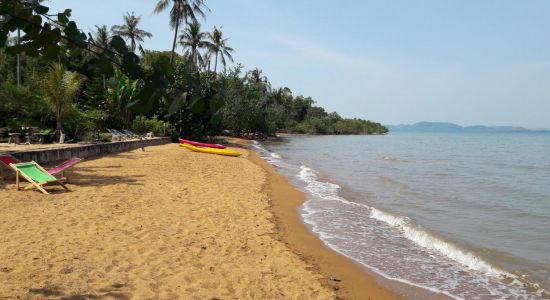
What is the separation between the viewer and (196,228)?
22.4 feet

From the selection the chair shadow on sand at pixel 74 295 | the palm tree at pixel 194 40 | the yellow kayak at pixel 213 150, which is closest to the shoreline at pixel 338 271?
the chair shadow on sand at pixel 74 295

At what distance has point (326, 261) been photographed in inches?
237

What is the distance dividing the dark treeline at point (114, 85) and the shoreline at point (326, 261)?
2295 millimetres

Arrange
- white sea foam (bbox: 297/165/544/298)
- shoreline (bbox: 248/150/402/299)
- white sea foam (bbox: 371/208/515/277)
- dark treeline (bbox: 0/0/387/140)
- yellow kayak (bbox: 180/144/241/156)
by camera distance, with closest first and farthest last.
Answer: dark treeline (bbox: 0/0/387/140) → shoreline (bbox: 248/150/402/299) → white sea foam (bbox: 297/165/544/298) → white sea foam (bbox: 371/208/515/277) → yellow kayak (bbox: 180/144/241/156)

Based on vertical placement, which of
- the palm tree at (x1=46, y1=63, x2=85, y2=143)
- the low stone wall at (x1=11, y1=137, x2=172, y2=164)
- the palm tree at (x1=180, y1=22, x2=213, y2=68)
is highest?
the palm tree at (x1=180, y1=22, x2=213, y2=68)

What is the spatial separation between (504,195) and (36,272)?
44.3 ft

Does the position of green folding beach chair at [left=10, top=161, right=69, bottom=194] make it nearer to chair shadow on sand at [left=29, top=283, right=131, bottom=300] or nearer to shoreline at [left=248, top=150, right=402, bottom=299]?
shoreline at [left=248, top=150, right=402, bottom=299]

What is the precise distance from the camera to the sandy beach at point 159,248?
14.2 feet

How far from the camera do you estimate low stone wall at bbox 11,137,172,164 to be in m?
11.0

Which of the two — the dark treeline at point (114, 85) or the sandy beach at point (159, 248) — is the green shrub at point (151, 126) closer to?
the dark treeline at point (114, 85)

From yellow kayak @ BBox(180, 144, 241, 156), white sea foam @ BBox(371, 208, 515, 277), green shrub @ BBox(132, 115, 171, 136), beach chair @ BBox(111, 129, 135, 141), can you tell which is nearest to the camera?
white sea foam @ BBox(371, 208, 515, 277)

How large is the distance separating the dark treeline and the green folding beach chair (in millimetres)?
2259

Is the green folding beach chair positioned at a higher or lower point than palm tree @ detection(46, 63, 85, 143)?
lower

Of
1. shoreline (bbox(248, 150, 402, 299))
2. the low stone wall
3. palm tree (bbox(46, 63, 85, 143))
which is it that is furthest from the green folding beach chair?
palm tree (bbox(46, 63, 85, 143))
